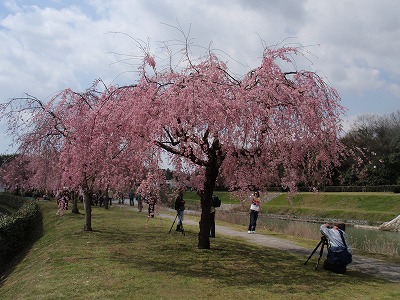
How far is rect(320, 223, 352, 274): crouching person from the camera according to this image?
31.4 ft

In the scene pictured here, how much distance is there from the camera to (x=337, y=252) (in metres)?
9.57

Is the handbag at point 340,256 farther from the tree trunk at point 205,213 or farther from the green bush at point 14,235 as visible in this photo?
the green bush at point 14,235

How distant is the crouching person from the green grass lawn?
215 mm

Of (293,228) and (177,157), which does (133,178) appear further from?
(293,228)

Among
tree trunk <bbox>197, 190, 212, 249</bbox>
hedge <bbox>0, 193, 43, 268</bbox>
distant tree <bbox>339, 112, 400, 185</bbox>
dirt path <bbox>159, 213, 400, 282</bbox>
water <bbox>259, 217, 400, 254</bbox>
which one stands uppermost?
distant tree <bbox>339, 112, 400, 185</bbox>

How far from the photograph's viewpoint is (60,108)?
15656 millimetres

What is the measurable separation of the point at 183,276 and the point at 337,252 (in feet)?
11.4

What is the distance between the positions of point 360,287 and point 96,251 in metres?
7.05

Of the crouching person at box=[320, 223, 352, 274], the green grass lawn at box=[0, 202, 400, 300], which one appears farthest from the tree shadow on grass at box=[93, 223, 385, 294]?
the crouching person at box=[320, 223, 352, 274]

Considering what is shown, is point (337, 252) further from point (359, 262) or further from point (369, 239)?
point (369, 239)

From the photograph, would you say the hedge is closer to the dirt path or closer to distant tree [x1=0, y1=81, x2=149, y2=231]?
distant tree [x1=0, y1=81, x2=149, y2=231]

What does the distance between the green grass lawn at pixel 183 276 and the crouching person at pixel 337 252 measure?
0.22m

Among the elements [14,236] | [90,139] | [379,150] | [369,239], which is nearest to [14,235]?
[14,236]

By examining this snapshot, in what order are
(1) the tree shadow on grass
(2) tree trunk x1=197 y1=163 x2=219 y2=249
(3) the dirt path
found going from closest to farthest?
1. (1) the tree shadow on grass
2. (3) the dirt path
3. (2) tree trunk x1=197 y1=163 x2=219 y2=249
